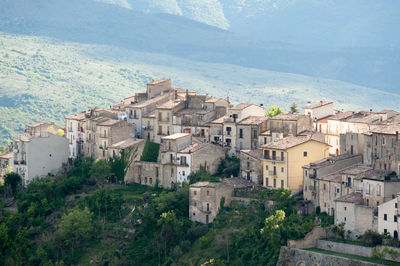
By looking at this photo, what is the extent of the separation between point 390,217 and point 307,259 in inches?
259

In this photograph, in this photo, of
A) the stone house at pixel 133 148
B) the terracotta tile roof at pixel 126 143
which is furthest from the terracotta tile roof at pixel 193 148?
the terracotta tile roof at pixel 126 143

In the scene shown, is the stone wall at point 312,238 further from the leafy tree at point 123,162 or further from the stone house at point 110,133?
the stone house at point 110,133

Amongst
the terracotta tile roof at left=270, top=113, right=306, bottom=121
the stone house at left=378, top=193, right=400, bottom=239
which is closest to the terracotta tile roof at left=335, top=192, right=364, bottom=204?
the stone house at left=378, top=193, right=400, bottom=239

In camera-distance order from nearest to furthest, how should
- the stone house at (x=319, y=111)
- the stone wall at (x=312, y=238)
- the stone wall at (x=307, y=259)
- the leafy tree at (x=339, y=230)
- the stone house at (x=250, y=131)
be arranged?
the stone wall at (x=307, y=259) → the stone wall at (x=312, y=238) → the leafy tree at (x=339, y=230) → the stone house at (x=250, y=131) → the stone house at (x=319, y=111)

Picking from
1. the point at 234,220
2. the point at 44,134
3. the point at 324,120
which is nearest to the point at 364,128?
the point at 324,120

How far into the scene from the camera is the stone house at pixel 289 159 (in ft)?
246

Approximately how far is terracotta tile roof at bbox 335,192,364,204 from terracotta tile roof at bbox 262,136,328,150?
9632 millimetres

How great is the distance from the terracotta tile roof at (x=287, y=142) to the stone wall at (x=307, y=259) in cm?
1265

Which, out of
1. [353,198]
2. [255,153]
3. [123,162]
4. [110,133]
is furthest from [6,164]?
[353,198]

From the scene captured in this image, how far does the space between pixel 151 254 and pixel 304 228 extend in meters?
15.1

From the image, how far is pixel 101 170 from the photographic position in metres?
87.4

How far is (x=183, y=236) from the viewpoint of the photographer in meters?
73.8

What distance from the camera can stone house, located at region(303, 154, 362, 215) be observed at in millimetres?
69562

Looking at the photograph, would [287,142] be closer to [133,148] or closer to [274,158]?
[274,158]
